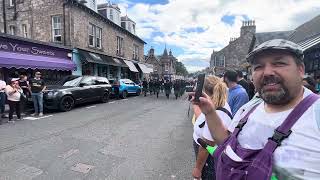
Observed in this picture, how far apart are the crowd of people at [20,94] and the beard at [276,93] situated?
1003cm

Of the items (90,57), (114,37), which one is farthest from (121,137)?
(114,37)

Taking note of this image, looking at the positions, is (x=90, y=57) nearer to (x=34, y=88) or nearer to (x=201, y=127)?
(x=34, y=88)

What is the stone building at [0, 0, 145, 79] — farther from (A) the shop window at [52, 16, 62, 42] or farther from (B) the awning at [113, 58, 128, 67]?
(B) the awning at [113, 58, 128, 67]

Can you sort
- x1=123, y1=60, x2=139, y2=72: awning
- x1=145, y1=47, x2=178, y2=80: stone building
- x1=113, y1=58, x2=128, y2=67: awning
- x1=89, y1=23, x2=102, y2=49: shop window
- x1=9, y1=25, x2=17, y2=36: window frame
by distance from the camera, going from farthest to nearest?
x1=145, y1=47, x2=178, y2=80: stone building → x1=123, y1=60, x2=139, y2=72: awning → x1=113, y1=58, x2=128, y2=67: awning → x1=89, y1=23, x2=102, y2=49: shop window → x1=9, y1=25, x2=17, y2=36: window frame

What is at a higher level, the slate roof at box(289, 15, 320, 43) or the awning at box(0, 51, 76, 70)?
the slate roof at box(289, 15, 320, 43)

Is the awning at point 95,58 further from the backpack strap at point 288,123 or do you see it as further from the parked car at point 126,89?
the backpack strap at point 288,123

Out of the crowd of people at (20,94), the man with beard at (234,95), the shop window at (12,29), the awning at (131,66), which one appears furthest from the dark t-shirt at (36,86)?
the awning at (131,66)

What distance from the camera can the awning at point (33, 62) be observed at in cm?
1430

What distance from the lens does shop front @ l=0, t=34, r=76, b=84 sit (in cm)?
1465

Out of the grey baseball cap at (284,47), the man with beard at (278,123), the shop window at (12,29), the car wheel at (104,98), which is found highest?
the shop window at (12,29)

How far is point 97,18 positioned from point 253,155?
2401 cm

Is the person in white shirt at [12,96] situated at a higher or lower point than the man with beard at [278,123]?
lower

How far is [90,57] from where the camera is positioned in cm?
2145

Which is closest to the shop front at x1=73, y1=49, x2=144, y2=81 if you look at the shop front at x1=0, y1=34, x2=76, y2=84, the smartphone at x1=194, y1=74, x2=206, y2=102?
the shop front at x1=0, y1=34, x2=76, y2=84
